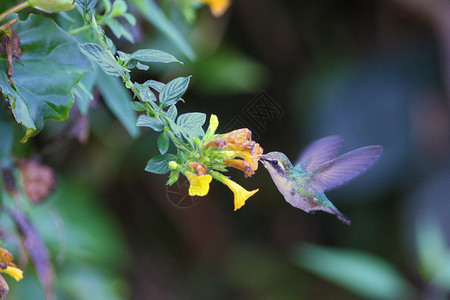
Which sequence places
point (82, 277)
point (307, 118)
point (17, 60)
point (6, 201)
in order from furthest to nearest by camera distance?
point (307, 118)
point (82, 277)
point (6, 201)
point (17, 60)

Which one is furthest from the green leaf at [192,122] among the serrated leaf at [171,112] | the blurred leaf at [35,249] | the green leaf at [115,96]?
the blurred leaf at [35,249]

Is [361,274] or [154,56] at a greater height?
[154,56]

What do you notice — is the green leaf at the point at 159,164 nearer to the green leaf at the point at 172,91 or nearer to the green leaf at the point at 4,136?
the green leaf at the point at 172,91

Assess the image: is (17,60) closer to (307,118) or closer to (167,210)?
(307,118)

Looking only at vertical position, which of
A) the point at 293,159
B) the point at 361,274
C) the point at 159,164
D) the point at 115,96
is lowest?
the point at 293,159

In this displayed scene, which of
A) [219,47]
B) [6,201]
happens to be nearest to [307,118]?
[219,47]

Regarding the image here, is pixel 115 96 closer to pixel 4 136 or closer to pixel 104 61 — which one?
pixel 4 136

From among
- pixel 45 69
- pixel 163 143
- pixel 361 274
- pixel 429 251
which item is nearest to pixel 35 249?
pixel 45 69
